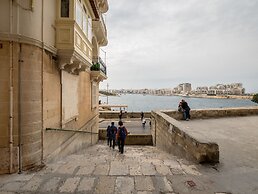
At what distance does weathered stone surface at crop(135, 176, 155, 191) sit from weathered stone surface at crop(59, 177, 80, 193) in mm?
Answer: 1378

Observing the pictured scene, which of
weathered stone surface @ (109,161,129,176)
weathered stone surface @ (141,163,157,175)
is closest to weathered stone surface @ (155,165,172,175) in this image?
weathered stone surface @ (141,163,157,175)

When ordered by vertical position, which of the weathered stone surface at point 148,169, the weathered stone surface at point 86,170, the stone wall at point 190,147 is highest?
the stone wall at point 190,147

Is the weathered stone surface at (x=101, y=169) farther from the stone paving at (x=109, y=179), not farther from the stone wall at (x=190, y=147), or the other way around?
the stone wall at (x=190, y=147)

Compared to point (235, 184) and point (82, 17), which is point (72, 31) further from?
point (235, 184)

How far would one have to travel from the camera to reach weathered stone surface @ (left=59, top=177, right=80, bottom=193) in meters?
4.72

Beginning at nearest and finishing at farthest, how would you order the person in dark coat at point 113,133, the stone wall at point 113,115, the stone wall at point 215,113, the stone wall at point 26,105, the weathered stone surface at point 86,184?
the weathered stone surface at point 86,184, the stone wall at point 26,105, the person in dark coat at point 113,133, the stone wall at point 215,113, the stone wall at point 113,115

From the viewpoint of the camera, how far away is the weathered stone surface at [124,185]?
15.2 feet

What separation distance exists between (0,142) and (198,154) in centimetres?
541

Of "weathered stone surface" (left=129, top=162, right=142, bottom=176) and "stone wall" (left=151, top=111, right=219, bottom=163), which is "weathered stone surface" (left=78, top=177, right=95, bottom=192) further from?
"stone wall" (left=151, top=111, right=219, bottom=163)

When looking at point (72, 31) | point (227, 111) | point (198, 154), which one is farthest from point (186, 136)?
point (227, 111)

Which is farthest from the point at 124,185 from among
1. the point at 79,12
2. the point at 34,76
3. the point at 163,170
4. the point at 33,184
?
the point at 79,12

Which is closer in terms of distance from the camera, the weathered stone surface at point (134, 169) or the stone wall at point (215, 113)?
the weathered stone surface at point (134, 169)

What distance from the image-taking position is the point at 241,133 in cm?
1029

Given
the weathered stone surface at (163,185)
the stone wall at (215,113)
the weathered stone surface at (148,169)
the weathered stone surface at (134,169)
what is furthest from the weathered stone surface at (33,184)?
the stone wall at (215,113)
